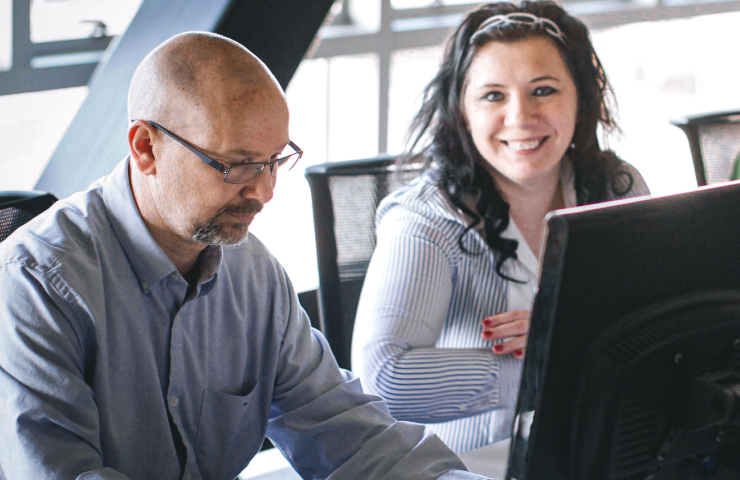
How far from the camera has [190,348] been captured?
1.11 meters

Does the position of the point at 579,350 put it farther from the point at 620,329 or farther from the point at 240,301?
the point at 240,301

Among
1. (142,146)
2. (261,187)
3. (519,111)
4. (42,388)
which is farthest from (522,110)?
(42,388)

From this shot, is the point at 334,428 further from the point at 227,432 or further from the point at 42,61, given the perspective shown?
the point at 42,61

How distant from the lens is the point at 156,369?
3.45 feet

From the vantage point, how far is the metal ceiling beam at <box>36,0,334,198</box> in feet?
6.43

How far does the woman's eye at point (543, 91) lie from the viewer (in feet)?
5.42

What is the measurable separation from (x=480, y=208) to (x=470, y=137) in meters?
0.20

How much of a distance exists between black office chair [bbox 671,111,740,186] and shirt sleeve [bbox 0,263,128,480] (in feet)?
6.72

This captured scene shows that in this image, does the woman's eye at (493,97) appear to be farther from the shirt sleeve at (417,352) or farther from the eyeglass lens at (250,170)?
the eyeglass lens at (250,170)

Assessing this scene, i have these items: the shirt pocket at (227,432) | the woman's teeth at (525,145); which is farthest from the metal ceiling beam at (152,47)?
the shirt pocket at (227,432)

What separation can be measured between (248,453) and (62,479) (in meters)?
0.42

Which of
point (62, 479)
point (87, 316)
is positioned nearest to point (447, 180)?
point (87, 316)

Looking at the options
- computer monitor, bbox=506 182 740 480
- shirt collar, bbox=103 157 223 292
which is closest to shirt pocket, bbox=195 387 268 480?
shirt collar, bbox=103 157 223 292

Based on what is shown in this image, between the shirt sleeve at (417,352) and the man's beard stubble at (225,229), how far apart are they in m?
0.49
